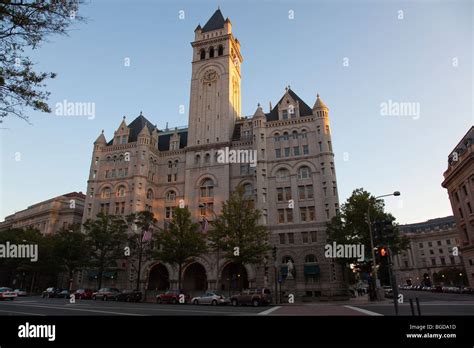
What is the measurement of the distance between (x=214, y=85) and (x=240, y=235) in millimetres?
36784

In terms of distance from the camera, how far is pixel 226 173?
53344 millimetres

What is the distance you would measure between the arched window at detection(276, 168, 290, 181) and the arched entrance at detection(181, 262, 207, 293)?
1979 centimetres

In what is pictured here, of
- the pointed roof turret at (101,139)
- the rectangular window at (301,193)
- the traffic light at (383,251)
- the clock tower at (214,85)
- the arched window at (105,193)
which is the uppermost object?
the clock tower at (214,85)

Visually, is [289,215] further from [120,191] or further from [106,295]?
[120,191]

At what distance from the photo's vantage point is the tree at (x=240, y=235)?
34.9m

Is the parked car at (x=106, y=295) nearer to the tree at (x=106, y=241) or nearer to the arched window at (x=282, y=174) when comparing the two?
the tree at (x=106, y=241)

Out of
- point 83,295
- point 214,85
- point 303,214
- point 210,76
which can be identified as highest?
point 210,76

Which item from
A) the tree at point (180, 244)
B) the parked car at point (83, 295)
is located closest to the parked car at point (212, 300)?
the tree at point (180, 244)

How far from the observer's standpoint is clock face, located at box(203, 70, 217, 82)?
206ft

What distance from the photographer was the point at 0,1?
10227 mm

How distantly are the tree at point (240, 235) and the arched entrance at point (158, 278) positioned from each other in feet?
66.9

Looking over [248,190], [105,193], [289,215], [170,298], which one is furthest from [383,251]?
[105,193]
